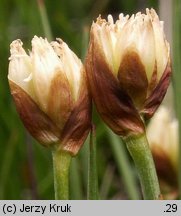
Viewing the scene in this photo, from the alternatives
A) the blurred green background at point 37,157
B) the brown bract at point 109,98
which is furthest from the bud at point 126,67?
the blurred green background at point 37,157

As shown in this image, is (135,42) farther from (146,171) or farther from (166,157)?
(166,157)

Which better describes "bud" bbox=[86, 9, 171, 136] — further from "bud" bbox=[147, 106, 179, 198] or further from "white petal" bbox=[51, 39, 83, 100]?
"bud" bbox=[147, 106, 179, 198]

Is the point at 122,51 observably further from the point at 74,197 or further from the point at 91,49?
the point at 74,197

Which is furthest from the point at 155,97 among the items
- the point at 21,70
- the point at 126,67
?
the point at 21,70

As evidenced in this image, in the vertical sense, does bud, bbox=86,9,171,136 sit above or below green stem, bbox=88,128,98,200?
above

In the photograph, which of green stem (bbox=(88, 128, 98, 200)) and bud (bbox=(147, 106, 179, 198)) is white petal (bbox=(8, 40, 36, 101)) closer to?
green stem (bbox=(88, 128, 98, 200))

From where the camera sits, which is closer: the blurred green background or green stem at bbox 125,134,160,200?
green stem at bbox 125,134,160,200

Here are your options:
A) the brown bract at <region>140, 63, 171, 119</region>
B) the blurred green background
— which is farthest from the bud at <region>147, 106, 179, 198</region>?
the brown bract at <region>140, 63, 171, 119</region>
